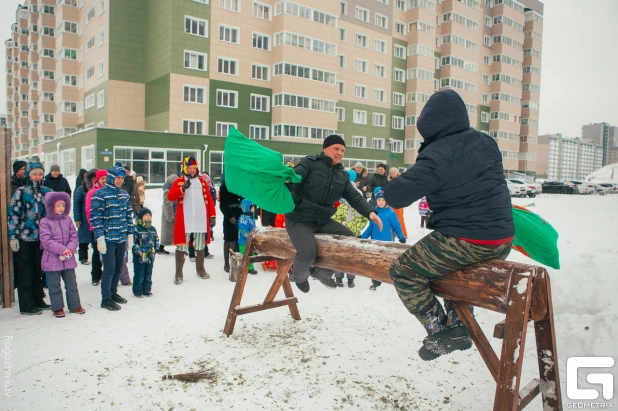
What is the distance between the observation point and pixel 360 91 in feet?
140

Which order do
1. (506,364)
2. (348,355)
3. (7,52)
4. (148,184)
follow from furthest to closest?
(7,52), (148,184), (348,355), (506,364)

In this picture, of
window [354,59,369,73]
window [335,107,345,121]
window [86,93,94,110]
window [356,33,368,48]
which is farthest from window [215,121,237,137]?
window [356,33,368,48]

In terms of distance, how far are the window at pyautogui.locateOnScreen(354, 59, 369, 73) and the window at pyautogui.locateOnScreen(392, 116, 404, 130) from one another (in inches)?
273

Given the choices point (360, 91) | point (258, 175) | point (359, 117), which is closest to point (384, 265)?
point (258, 175)

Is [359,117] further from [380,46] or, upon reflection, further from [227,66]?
[227,66]

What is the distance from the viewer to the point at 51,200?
18.3ft

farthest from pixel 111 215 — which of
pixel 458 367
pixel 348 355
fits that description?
pixel 458 367

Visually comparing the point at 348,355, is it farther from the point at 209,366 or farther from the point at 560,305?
the point at 560,305

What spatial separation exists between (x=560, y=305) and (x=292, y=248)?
11.4 feet

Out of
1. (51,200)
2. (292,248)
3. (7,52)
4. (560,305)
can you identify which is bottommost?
(560,305)

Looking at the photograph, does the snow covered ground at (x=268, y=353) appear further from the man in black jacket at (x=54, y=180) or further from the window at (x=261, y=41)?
the window at (x=261, y=41)

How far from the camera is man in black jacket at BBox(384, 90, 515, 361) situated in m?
2.92
